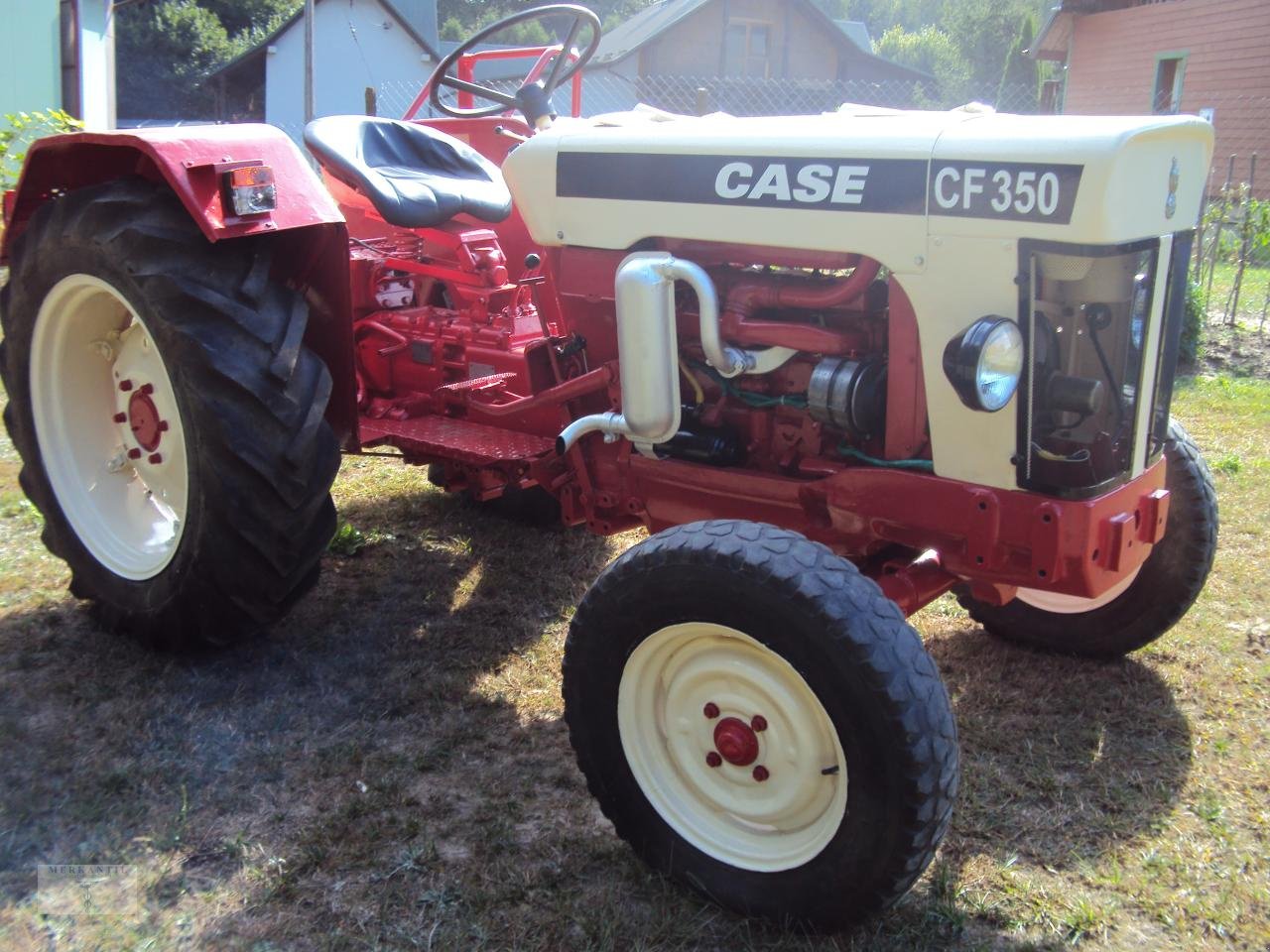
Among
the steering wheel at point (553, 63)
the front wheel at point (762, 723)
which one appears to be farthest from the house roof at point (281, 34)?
the front wheel at point (762, 723)

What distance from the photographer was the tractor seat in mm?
3506

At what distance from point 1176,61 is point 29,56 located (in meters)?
15.7

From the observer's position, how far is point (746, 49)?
29562mm

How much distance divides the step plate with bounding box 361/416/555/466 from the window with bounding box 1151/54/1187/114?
16575 millimetres

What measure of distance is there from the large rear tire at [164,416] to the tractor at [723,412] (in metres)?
0.01

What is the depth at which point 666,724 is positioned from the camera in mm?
→ 2346

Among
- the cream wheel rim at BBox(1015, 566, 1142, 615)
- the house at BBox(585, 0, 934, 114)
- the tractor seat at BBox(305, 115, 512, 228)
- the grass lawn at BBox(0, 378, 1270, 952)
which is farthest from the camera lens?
the house at BBox(585, 0, 934, 114)

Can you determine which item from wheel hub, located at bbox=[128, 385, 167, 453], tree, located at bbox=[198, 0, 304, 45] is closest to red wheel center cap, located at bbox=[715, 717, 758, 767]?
wheel hub, located at bbox=[128, 385, 167, 453]

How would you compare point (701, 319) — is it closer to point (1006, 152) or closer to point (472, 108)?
point (1006, 152)

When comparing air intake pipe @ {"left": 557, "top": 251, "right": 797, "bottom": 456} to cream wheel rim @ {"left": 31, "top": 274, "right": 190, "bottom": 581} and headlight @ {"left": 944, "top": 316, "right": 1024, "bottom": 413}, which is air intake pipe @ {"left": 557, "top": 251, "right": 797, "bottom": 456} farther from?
cream wheel rim @ {"left": 31, "top": 274, "right": 190, "bottom": 581}

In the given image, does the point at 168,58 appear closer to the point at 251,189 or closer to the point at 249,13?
the point at 249,13

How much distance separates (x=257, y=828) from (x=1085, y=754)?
1914 millimetres

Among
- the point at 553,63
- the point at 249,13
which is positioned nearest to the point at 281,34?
the point at 249,13

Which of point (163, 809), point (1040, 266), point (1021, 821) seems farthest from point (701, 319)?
point (163, 809)
